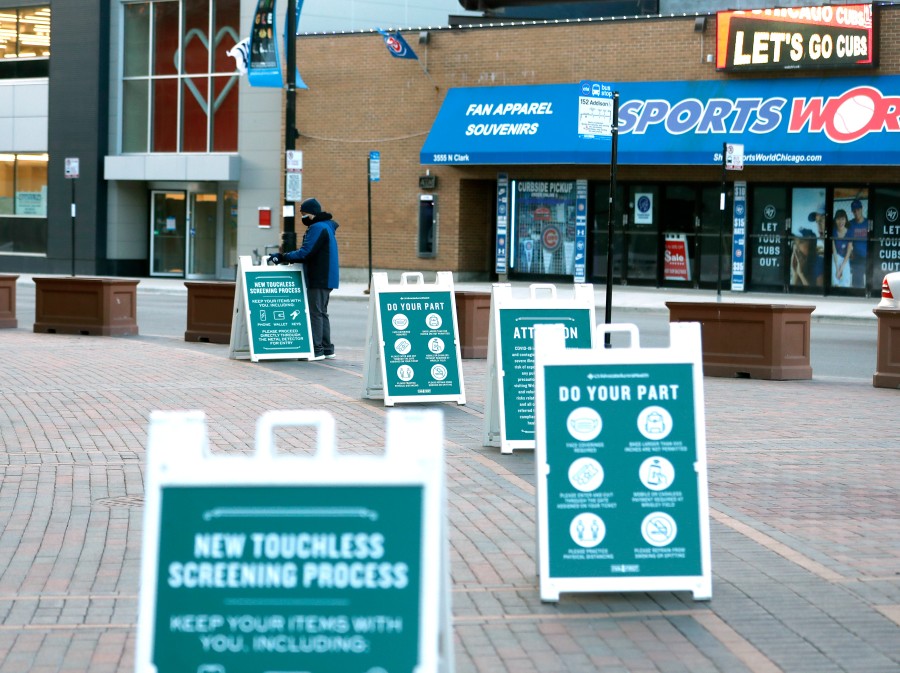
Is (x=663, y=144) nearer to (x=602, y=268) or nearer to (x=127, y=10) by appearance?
(x=602, y=268)

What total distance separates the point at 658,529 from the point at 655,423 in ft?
1.49

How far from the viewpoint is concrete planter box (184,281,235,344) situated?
61.3 ft

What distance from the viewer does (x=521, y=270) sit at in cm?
3400

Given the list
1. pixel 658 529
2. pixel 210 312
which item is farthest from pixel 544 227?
pixel 658 529

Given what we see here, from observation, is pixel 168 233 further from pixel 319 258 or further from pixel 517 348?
pixel 517 348

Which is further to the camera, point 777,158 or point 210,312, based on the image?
point 777,158

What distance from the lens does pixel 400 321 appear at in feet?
40.5

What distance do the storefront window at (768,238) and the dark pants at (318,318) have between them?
649 inches

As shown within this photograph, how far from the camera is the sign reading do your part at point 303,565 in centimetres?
377

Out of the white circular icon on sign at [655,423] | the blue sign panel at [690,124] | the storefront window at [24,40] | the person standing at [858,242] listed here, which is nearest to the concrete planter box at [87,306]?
the blue sign panel at [690,124]

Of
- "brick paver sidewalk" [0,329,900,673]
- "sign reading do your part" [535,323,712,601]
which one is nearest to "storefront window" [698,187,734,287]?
"brick paver sidewalk" [0,329,900,673]

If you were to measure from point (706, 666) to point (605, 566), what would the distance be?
0.82 m

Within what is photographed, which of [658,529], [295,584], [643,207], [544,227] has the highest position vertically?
[643,207]

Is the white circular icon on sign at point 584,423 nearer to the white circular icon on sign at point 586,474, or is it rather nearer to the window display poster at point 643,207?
the white circular icon on sign at point 586,474
